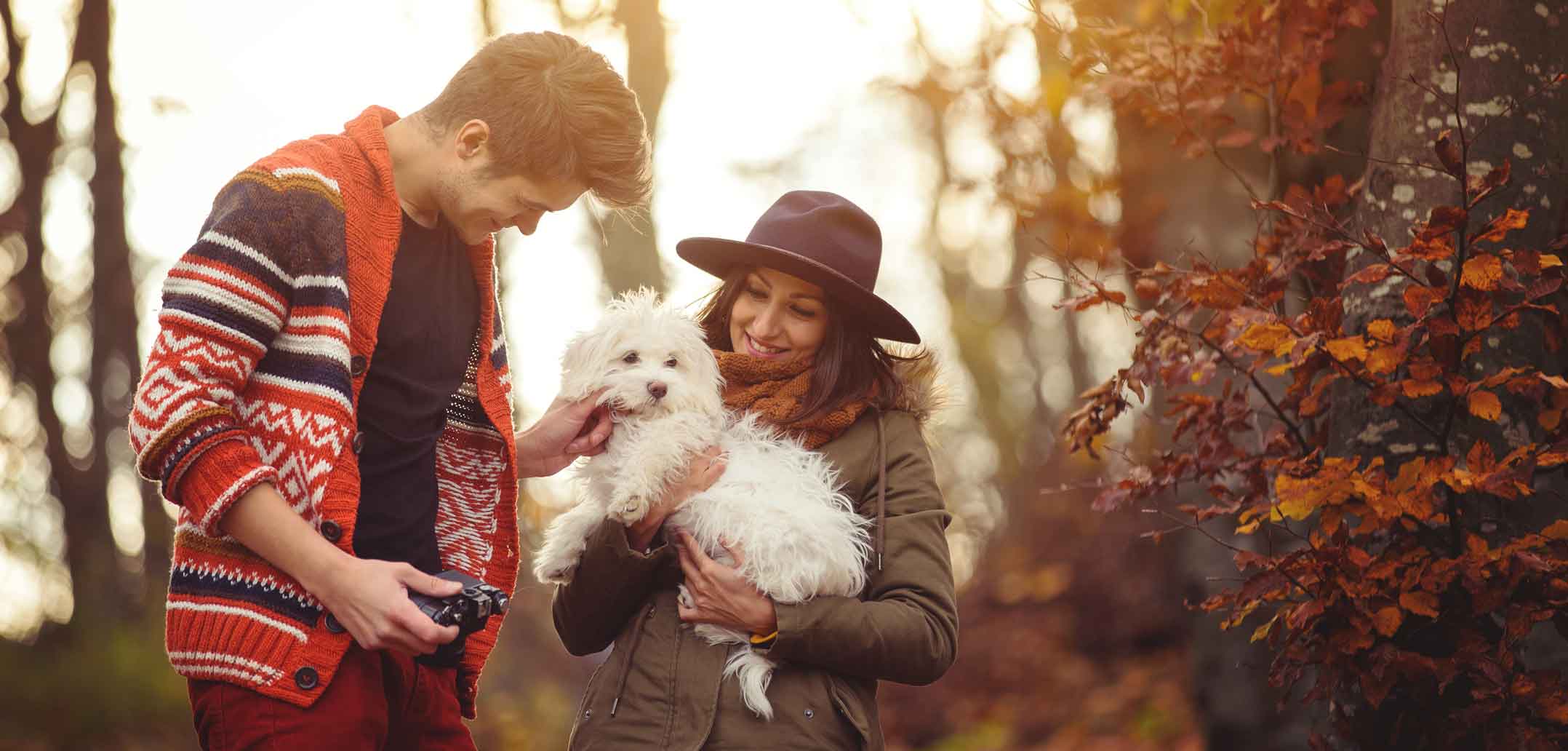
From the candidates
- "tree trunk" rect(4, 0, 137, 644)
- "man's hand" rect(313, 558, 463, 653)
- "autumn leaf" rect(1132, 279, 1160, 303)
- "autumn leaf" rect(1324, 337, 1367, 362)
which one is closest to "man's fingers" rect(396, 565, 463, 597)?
"man's hand" rect(313, 558, 463, 653)

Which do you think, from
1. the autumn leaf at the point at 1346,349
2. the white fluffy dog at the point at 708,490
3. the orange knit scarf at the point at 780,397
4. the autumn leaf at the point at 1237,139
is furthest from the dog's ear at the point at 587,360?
the autumn leaf at the point at 1237,139

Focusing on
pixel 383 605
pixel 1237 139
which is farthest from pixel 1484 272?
pixel 383 605

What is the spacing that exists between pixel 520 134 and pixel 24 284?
11.9 metres

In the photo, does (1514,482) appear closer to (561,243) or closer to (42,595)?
(561,243)

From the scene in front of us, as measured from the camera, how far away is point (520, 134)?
268cm

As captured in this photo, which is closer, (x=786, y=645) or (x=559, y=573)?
(x=786, y=645)

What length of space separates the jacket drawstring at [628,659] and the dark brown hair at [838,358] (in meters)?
0.67

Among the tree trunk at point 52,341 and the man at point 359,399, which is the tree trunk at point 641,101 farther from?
the man at point 359,399

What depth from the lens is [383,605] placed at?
2291 millimetres

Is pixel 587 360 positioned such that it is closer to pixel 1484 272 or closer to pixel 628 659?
pixel 628 659

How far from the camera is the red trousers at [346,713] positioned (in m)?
2.37

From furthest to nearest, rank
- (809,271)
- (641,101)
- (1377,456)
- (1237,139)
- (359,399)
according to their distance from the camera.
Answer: (641,101) → (1237,139) → (1377,456) → (809,271) → (359,399)

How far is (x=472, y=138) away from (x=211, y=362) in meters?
0.77

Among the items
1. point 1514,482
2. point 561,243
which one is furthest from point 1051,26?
point 561,243
